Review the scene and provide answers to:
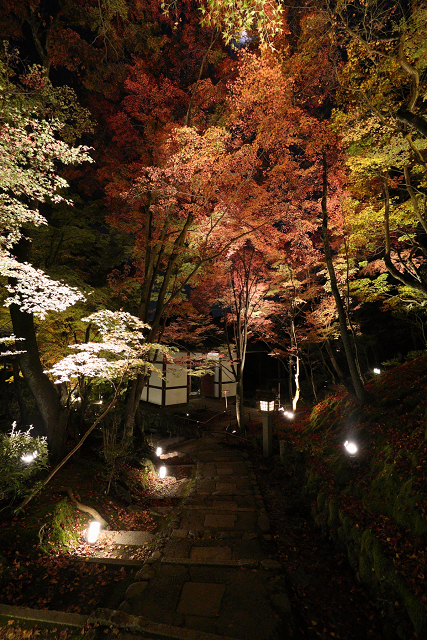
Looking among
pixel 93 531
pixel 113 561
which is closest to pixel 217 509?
pixel 113 561

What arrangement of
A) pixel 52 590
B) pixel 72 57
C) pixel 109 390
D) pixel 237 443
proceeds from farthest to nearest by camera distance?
pixel 109 390 < pixel 237 443 < pixel 72 57 < pixel 52 590

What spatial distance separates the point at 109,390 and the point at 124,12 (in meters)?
13.4

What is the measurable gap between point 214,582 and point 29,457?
4.50 metres

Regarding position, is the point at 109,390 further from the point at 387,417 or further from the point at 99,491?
the point at 387,417

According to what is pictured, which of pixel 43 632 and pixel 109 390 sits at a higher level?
pixel 109 390

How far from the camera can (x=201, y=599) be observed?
3945 mm

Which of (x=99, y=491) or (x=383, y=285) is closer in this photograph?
(x=99, y=491)

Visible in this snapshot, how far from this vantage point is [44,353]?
10359mm

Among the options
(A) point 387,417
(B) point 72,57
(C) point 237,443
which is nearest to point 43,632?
(A) point 387,417

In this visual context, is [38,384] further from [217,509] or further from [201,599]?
[201,599]

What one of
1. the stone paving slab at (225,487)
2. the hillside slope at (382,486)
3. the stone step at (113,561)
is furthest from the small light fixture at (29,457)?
the hillside slope at (382,486)

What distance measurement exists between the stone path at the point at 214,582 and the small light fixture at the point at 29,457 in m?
3.32

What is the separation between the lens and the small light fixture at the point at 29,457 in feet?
19.6

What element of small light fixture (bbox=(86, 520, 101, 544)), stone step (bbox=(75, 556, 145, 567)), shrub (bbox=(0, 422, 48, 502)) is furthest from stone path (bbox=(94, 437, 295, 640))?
shrub (bbox=(0, 422, 48, 502))
